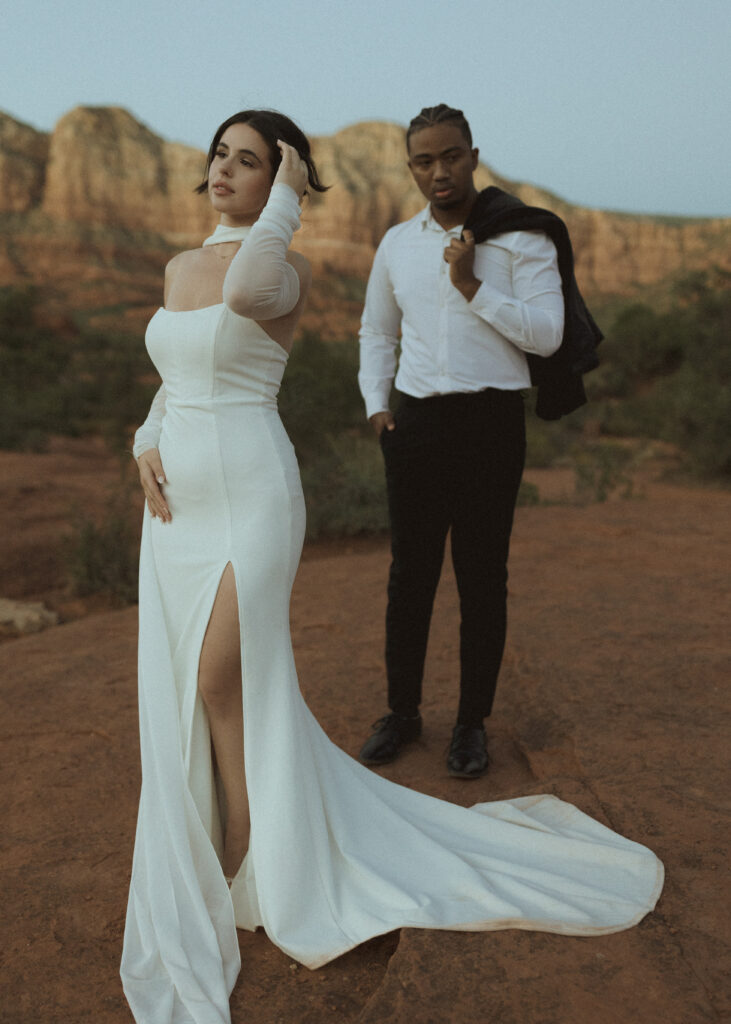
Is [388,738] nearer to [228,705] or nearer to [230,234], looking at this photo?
[228,705]

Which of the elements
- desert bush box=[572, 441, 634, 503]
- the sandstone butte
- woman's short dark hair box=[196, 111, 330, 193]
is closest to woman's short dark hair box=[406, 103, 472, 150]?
woman's short dark hair box=[196, 111, 330, 193]

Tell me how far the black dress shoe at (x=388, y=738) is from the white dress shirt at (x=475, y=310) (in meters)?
1.28

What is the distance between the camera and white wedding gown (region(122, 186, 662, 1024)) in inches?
82.3

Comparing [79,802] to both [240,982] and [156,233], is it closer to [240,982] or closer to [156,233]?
[240,982]

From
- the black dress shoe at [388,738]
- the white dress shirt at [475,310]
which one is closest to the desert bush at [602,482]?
the black dress shoe at [388,738]

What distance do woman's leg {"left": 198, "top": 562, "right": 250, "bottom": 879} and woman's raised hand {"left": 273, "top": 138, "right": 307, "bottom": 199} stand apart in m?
0.91

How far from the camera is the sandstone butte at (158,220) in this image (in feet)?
152

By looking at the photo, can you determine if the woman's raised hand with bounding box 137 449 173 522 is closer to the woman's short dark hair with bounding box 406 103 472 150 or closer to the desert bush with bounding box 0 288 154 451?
the woman's short dark hair with bounding box 406 103 472 150

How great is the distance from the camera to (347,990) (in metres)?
2.01

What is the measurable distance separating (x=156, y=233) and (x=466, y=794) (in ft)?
183

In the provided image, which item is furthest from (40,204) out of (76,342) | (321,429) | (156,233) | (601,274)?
(321,429)

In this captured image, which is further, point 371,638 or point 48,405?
point 48,405

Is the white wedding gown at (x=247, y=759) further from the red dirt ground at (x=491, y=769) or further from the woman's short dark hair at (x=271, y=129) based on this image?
the woman's short dark hair at (x=271, y=129)

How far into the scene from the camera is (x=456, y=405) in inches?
121
